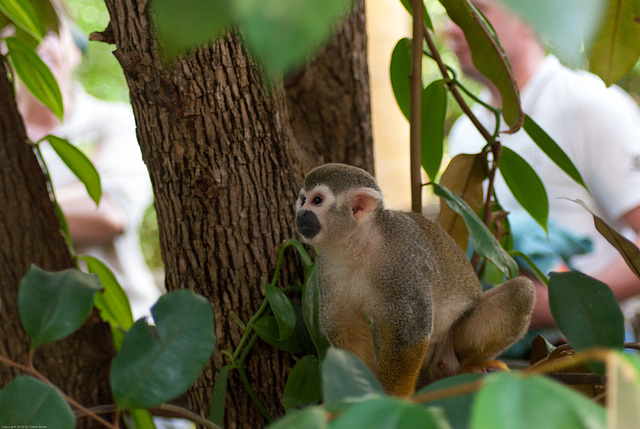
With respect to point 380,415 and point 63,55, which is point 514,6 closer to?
point 380,415

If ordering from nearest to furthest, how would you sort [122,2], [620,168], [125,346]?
[125,346]
[122,2]
[620,168]

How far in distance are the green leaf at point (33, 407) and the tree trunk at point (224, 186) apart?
0.73 metres

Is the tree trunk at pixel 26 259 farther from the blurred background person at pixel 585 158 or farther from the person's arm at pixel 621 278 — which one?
the person's arm at pixel 621 278

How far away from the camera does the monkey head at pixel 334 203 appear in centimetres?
145

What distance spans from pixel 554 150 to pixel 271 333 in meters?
0.78

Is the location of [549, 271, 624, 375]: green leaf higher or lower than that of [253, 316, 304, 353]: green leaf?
lower

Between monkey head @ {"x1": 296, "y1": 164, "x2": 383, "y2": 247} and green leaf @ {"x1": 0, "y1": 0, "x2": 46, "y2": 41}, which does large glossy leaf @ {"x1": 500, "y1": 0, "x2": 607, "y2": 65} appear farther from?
green leaf @ {"x1": 0, "y1": 0, "x2": 46, "y2": 41}

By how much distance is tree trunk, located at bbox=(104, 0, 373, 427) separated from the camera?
1.32 meters

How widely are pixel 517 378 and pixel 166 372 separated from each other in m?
0.50

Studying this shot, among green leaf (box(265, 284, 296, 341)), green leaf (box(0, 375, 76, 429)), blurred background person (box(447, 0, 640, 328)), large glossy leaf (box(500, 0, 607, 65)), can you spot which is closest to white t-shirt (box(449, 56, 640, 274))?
blurred background person (box(447, 0, 640, 328))

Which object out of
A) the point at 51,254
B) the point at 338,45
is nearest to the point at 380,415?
the point at 51,254

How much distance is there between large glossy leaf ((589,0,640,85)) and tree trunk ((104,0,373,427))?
69cm

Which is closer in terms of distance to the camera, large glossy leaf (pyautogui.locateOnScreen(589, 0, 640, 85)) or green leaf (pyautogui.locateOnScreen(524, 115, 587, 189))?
large glossy leaf (pyautogui.locateOnScreen(589, 0, 640, 85))

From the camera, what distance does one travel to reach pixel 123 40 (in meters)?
1.24
